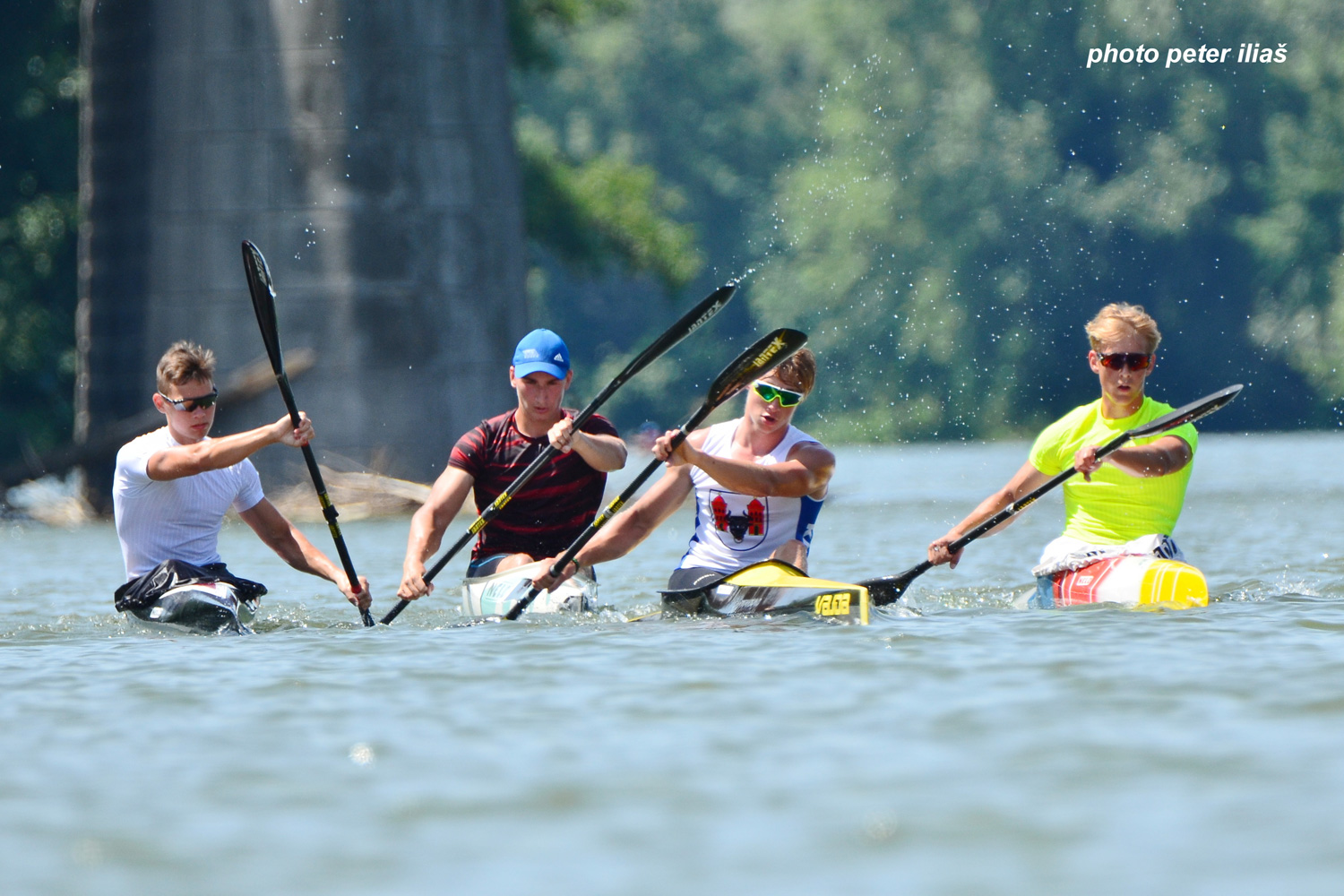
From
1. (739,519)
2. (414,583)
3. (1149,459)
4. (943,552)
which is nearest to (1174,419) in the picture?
(1149,459)

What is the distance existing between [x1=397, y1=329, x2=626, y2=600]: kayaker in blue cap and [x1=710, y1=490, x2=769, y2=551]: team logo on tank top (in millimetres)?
479

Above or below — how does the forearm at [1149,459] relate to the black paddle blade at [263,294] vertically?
below

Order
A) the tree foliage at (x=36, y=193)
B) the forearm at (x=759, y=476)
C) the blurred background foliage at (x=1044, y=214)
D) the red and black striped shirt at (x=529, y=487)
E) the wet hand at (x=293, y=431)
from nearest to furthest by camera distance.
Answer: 1. the wet hand at (x=293, y=431)
2. the forearm at (x=759, y=476)
3. the red and black striped shirt at (x=529, y=487)
4. the tree foliage at (x=36, y=193)
5. the blurred background foliage at (x=1044, y=214)

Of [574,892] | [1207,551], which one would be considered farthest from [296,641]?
[1207,551]

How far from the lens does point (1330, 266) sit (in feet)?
124

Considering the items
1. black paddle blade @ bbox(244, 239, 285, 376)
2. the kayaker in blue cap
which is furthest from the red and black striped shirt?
black paddle blade @ bbox(244, 239, 285, 376)

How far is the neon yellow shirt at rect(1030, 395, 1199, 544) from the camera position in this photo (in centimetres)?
782

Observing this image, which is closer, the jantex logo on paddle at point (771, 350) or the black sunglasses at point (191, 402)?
the black sunglasses at point (191, 402)

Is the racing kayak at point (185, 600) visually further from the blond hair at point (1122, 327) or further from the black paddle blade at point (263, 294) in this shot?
the blond hair at point (1122, 327)

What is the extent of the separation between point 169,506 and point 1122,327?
12.0ft

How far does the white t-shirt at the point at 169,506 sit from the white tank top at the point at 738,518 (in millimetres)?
1742

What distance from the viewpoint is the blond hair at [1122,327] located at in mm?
7570

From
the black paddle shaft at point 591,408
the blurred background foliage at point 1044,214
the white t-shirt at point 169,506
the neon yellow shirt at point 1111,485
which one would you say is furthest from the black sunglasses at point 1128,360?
the blurred background foliage at point 1044,214

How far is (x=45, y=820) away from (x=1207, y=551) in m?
9.68
